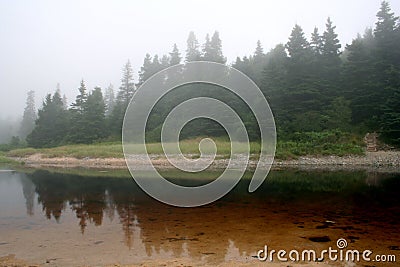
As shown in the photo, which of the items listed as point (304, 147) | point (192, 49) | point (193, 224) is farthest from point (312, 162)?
point (192, 49)

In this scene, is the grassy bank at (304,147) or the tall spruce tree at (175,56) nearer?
the grassy bank at (304,147)

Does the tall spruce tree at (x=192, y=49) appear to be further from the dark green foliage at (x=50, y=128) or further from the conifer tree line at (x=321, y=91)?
the dark green foliage at (x=50, y=128)

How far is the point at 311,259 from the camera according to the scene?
7.61 metres

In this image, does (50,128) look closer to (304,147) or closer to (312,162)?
(304,147)

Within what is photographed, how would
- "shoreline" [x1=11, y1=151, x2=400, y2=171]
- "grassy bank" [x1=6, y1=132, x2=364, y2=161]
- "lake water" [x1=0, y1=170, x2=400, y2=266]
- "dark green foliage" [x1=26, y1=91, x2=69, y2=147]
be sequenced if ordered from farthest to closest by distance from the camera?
"dark green foliage" [x1=26, y1=91, x2=69, y2=147] → "grassy bank" [x1=6, y1=132, x2=364, y2=161] → "shoreline" [x1=11, y1=151, x2=400, y2=171] → "lake water" [x1=0, y1=170, x2=400, y2=266]

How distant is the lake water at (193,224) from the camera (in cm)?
835

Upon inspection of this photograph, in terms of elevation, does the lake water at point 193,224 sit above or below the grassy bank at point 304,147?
below

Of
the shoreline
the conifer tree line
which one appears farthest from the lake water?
the conifer tree line

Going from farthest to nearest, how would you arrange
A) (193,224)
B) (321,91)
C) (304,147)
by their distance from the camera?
(321,91)
(304,147)
(193,224)

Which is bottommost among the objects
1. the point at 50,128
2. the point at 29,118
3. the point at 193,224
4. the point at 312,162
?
the point at 193,224

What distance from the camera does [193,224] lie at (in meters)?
11.3

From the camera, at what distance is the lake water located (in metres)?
8.35

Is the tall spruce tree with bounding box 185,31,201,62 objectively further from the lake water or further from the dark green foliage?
the lake water

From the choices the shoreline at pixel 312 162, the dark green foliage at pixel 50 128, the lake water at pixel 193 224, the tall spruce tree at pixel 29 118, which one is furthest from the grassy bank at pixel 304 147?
the tall spruce tree at pixel 29 118
